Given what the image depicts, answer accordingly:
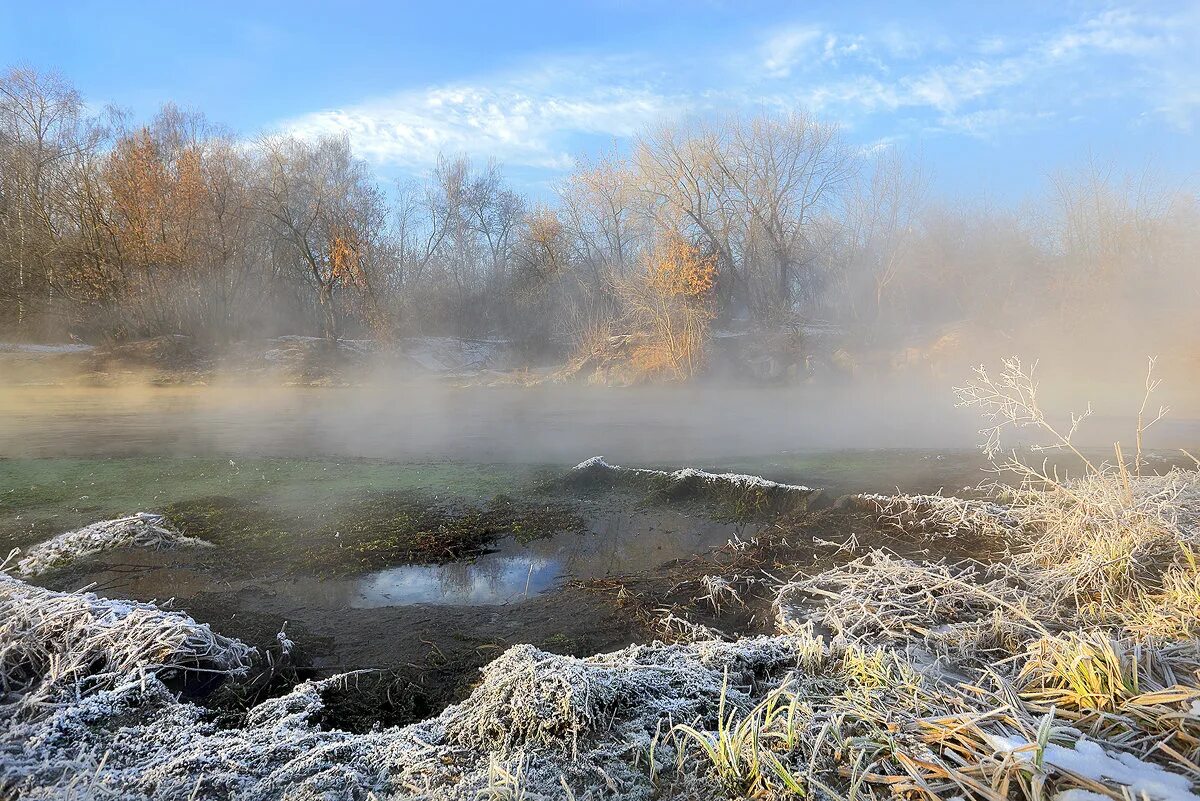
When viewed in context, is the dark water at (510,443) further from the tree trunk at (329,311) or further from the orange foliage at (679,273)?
the tree trunk at (329,311)

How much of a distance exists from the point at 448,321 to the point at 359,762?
127 ft

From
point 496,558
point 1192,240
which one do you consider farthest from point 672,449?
point 1192,240

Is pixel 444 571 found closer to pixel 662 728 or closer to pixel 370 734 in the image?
pixel 370 734

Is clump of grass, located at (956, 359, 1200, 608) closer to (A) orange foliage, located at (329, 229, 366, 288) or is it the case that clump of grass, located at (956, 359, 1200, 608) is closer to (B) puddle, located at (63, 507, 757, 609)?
(B) puddle, located at (63, 507, 757, 609)

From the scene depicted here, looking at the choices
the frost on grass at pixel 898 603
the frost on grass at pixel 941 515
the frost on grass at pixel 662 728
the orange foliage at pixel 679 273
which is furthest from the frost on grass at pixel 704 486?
the orange foliage at pixel 679 273

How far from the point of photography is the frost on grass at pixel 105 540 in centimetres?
489

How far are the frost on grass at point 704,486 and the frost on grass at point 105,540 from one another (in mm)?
3921

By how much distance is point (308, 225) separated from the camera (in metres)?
32.0

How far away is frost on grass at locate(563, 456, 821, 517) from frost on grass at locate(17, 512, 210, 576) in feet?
12.9

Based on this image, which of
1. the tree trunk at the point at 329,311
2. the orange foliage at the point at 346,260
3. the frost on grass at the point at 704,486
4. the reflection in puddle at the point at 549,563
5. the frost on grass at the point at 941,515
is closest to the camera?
the reflection in puddle at the point at 549,563

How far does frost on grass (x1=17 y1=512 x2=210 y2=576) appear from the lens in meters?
4.89

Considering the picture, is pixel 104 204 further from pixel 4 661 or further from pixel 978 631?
pixel 978 631

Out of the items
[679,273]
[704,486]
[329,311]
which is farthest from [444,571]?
[329,311]

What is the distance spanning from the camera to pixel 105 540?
519 centimetres
